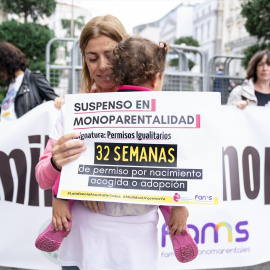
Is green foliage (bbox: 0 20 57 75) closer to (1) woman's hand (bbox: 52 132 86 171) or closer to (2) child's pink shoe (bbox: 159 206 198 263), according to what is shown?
(1) woman's hand (bbox: 52 132 86 171)

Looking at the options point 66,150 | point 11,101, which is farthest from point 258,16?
point 66,150

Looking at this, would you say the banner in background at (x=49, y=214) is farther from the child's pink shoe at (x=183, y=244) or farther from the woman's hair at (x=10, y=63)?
the child's pink shoe at (x=183, y=244)

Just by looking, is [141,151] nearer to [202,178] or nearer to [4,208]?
[202,178]

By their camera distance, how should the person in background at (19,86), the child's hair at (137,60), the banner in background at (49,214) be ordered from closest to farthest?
the child's hair at (137,60) < the banner in background at (49,214) < the person in background at (19,86)

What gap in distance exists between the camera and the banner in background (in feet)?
9.68

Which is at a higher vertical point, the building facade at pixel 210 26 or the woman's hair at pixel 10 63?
the building facade at pixel 210 26

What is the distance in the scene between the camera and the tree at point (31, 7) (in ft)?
51.3

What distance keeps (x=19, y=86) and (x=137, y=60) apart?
2.70 m

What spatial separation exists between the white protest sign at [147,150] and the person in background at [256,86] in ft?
8.13

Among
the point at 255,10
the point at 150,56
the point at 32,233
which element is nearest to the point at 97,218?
the point at 150,56

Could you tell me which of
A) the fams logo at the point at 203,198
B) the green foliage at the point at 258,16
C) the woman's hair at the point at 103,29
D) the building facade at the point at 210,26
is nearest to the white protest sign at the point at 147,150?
the fams logo at the point at 203,198

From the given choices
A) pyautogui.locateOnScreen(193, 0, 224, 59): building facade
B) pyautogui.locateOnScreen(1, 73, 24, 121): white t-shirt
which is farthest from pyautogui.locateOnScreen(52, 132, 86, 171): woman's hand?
pyautogui.locateOnScreen(193, 0, 224, 59): building facade

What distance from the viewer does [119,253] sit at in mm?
1391

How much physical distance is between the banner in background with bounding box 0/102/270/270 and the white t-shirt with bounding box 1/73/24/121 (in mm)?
747
